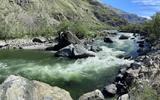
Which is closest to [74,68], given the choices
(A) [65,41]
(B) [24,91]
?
(A) [65,41]

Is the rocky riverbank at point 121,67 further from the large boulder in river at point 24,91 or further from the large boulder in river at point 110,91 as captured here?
the large boulder in river at point 24,91

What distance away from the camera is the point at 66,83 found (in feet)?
188

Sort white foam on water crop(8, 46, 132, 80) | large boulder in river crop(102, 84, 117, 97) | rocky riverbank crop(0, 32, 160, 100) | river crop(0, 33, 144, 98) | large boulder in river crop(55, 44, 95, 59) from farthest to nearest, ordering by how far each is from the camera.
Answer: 1. large boulder in river crop(55, 44, 95, 59)
2. white foam on water crop(8, 46, 132, 80)
3. river crop(0, 33, 144, 98)
4. large boulder in river crop(102, 84, 117, 97)
5. rocky riverbank crop(0, 32, 160, 100)

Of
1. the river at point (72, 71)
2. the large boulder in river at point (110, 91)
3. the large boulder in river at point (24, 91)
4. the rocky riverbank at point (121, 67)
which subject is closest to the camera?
the large boulder in river at point (24, 91)

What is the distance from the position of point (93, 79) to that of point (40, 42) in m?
83.6

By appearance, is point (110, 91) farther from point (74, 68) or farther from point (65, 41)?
point (65, 41)

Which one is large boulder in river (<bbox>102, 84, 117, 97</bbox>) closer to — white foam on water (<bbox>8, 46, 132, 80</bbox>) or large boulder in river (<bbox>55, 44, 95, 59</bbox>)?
white foam on water (<bbox>8, 46, 132, 80</bbox>)

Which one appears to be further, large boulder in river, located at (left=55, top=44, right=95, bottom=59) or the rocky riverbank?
large boulder in river, located at (left=55, top=44, right=95, bottom=59)

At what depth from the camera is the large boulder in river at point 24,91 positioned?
1852 centimetres

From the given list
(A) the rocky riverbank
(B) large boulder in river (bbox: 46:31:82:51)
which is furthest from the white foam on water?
(B) large boulder in river (bbox: 46:31:82:51)

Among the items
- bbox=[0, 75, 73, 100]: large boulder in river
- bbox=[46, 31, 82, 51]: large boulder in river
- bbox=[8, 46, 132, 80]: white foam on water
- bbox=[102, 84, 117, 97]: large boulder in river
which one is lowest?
bbox=[46, 31, 82, 51]: large boulder in river

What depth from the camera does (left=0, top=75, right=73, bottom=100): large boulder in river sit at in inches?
729

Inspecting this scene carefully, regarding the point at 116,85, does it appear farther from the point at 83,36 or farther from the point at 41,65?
the point at 83,36

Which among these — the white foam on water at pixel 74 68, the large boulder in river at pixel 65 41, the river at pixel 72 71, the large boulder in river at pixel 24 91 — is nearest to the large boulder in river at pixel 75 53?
the river at pixel 72 71
